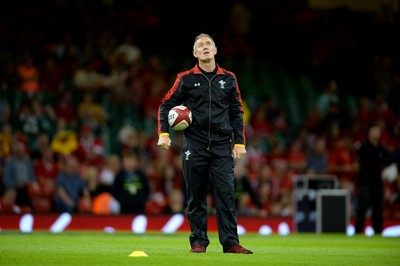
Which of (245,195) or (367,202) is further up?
(245,195)

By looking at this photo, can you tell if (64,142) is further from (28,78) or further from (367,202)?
(367,202)

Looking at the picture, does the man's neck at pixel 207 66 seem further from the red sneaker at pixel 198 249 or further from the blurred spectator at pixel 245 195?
the blurred spectator at pixel 245 195

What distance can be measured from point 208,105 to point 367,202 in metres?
8.55

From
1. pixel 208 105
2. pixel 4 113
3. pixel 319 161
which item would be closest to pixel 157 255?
pixel 208 105

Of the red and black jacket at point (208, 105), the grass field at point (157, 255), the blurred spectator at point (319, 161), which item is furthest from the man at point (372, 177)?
the red and black jacket at point (208, 105)

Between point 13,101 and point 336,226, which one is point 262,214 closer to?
point 336,226

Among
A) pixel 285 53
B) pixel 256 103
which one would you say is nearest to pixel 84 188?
pixel 256 103

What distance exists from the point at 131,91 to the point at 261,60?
19.2 feet

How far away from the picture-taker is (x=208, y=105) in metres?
10.3

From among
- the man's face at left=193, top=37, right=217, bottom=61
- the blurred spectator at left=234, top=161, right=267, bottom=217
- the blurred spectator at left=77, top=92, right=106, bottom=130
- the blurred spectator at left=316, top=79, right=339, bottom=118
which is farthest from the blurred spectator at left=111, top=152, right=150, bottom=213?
the man's face at left=193, top=37, right=217, bottom=61

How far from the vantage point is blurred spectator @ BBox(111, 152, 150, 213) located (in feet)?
61.2

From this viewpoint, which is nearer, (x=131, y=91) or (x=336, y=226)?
(x=336, y=226)

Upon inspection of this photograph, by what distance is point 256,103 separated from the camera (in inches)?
990

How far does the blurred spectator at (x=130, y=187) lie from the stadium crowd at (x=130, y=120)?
24 mm
